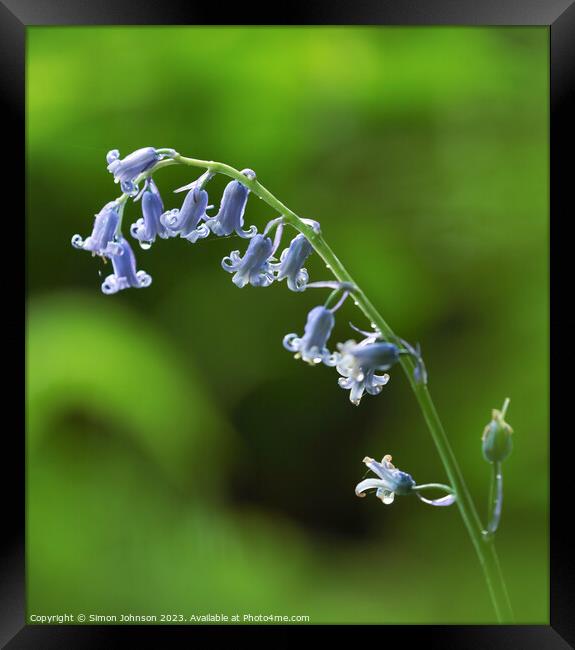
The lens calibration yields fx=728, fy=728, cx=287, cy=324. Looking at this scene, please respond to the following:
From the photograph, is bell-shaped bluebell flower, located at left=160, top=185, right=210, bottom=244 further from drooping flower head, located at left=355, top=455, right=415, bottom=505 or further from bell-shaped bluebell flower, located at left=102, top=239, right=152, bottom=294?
drooping flower head, located at left=355, top=455, right=415, bottom=505

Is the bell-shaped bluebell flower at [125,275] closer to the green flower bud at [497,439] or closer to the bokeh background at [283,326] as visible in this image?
the green flower bud at [497,439]

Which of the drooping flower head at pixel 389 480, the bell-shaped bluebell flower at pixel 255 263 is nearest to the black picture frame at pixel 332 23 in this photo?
the drooping flower head at pixel 389 480

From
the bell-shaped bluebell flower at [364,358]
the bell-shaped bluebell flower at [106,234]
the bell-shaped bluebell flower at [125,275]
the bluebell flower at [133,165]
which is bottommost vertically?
the bell-shaped bluebell flower at [364,358]

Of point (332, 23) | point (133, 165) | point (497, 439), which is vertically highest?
point (332, 23)

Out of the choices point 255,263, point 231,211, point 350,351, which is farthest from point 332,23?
point 350,351

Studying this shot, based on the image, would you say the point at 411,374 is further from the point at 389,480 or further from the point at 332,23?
the point at 332,23

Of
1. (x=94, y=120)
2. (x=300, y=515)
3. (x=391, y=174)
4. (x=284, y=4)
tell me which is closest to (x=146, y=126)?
(x=94, y=120)

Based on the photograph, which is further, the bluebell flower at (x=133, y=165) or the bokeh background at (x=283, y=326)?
the bokeh background at (x=283, y=326)

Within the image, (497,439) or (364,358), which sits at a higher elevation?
(364,358)
